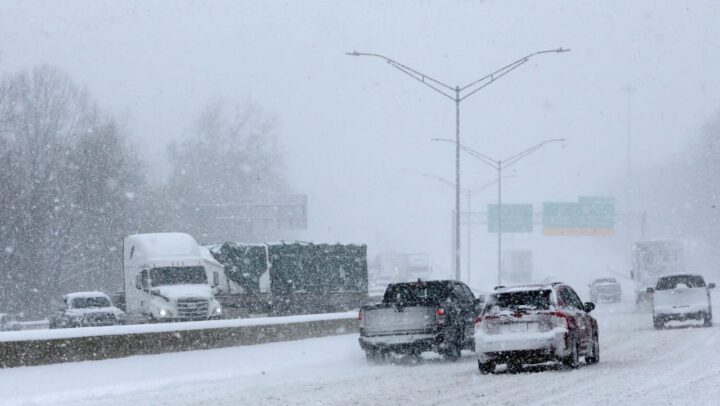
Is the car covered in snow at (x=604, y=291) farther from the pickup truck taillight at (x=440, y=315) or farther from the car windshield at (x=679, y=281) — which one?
the pickup truck taillight at (x=440, y=315)

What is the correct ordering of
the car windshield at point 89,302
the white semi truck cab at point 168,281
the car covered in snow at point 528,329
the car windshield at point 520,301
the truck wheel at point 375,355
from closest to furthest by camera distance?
1. the car covered in snow at point 528,329
2. the car windshield at point 520,301
3. the truck wheel at point 375,355
4. the white semi truck cab at point 168,281
5. the car windshield at point 89,302

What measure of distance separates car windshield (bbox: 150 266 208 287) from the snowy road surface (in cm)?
1430

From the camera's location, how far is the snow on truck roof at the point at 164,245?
4094 cm

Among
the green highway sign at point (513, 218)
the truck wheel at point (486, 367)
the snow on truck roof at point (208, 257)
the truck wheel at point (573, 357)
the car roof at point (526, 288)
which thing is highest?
the green highway sign at point (513, 218)

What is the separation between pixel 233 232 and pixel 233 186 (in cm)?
808

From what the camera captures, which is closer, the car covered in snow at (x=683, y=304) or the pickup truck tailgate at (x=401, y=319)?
the pickup truck tailgate at (x=401, y=319)

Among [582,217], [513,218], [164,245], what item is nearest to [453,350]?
[164,245]

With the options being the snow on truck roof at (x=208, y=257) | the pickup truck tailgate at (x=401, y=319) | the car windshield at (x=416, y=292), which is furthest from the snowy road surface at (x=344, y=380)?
the snow on truck roof at (x=208, y=257)

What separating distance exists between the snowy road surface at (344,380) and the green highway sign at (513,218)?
239ft

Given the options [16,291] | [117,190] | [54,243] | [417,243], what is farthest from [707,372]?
[417,243]

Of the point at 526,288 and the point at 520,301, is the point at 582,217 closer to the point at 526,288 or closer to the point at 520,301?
the point at 526,288

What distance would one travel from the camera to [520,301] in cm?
2125

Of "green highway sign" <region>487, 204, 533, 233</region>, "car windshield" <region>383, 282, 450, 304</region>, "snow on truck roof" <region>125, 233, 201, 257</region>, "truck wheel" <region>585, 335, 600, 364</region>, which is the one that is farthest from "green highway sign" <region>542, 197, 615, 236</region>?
"truck wheel" <region>585, 335, 600, 364</region>

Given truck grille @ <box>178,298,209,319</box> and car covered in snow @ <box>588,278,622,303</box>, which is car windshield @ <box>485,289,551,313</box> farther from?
car covered in snow @ <box>588,278,622,303</box>
